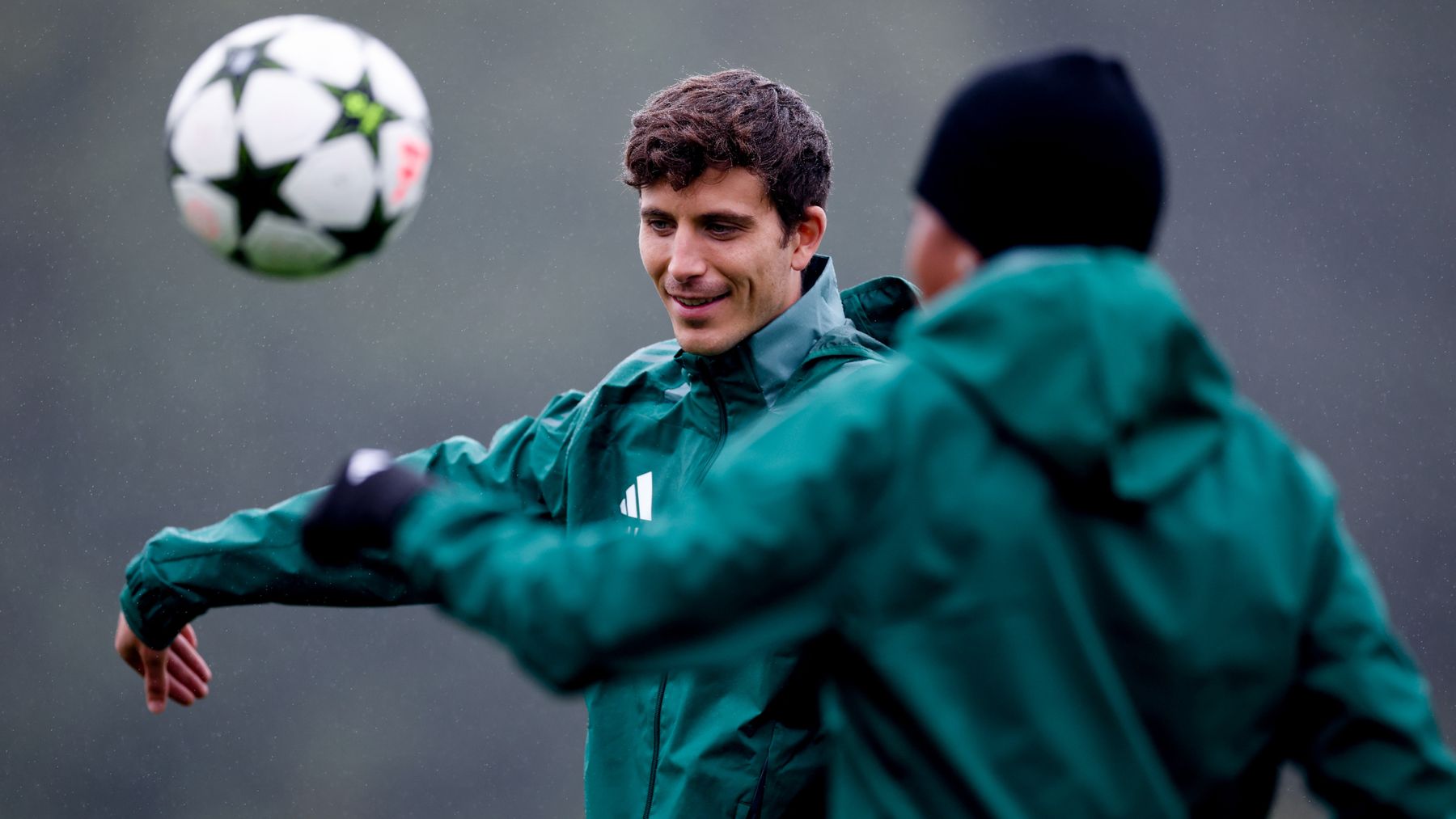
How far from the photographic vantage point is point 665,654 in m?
1.09

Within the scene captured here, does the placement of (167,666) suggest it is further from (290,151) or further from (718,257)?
(718,257)

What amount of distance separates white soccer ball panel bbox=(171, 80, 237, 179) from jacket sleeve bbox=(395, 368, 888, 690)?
0.81m

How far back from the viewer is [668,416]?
2068 millimetres

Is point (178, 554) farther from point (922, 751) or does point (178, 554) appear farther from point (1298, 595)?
point (1298, 595)

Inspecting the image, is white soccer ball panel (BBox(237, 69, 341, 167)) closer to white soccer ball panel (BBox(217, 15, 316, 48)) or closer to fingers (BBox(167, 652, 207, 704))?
white soccer ball panel (BBox(217, 15, 316, 48))

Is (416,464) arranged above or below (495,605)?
below

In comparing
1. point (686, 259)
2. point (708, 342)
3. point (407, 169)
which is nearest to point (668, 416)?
point (708, 342)

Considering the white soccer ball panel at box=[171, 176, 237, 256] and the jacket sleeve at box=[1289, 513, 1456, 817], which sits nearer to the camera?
the jacket sleeve at box=[1289, 513, 1456, 817]

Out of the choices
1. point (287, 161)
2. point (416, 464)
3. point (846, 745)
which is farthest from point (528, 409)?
point (846, 745)

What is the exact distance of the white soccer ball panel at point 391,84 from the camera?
179 cm

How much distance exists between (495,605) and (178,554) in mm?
1155

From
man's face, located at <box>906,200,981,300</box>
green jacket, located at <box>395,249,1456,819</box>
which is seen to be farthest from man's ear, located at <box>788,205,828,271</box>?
green jacket, located at <box>395,249,1456,819</box>

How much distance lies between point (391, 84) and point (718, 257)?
0.56m

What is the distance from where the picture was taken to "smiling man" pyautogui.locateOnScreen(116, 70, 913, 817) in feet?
6.43
